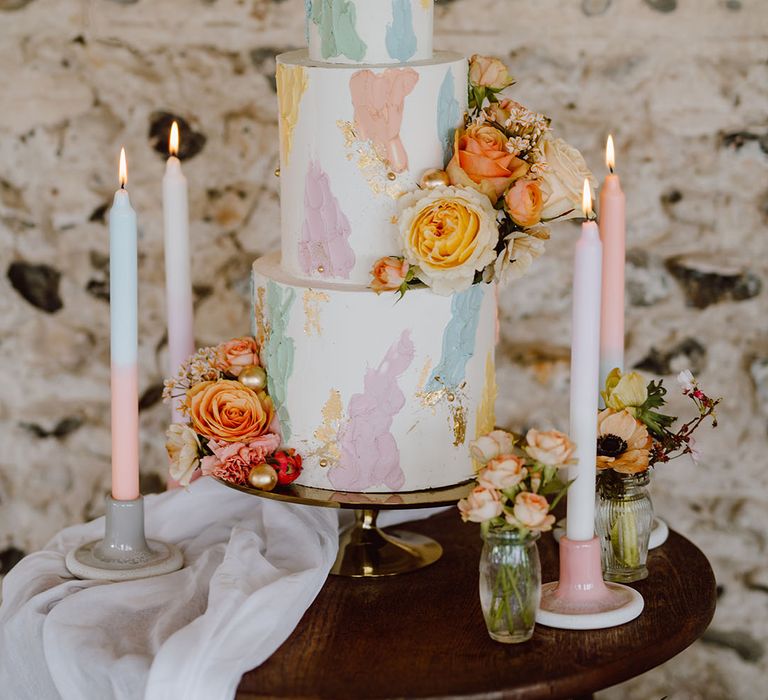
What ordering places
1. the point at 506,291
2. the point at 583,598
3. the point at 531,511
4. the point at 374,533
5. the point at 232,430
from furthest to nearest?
the point at 506,291 → the point at 374,533 → the point at 232,430 → the point at 583,598 → the point at 531,511

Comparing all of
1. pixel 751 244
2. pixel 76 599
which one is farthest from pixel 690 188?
pixel 76 599

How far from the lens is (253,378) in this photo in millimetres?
1337

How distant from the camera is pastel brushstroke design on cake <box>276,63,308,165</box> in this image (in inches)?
50.2

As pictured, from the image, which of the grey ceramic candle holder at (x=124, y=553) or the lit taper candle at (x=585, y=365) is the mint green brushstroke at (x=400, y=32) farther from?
the grey ceramic candle holder at (x=124, y=553)

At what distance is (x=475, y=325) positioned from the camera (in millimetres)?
1316

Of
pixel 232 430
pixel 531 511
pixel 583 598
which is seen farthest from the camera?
pixel 232 430

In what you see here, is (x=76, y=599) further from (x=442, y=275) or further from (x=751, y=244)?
(x=751, y=244)

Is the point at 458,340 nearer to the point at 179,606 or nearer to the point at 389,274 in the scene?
the point at 389,274

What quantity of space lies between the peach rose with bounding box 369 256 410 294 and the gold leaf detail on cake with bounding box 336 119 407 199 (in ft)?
0.25

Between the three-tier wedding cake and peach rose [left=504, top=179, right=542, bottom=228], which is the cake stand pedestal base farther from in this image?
peach rose [left=504, top=179, right=542, bottom=228]

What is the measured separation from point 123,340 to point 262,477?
0.68 ft

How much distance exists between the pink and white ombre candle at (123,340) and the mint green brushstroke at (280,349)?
143mm

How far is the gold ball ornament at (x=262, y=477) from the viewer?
1.28 meters

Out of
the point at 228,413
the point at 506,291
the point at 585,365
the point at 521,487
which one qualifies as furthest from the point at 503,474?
the point at 506,291
